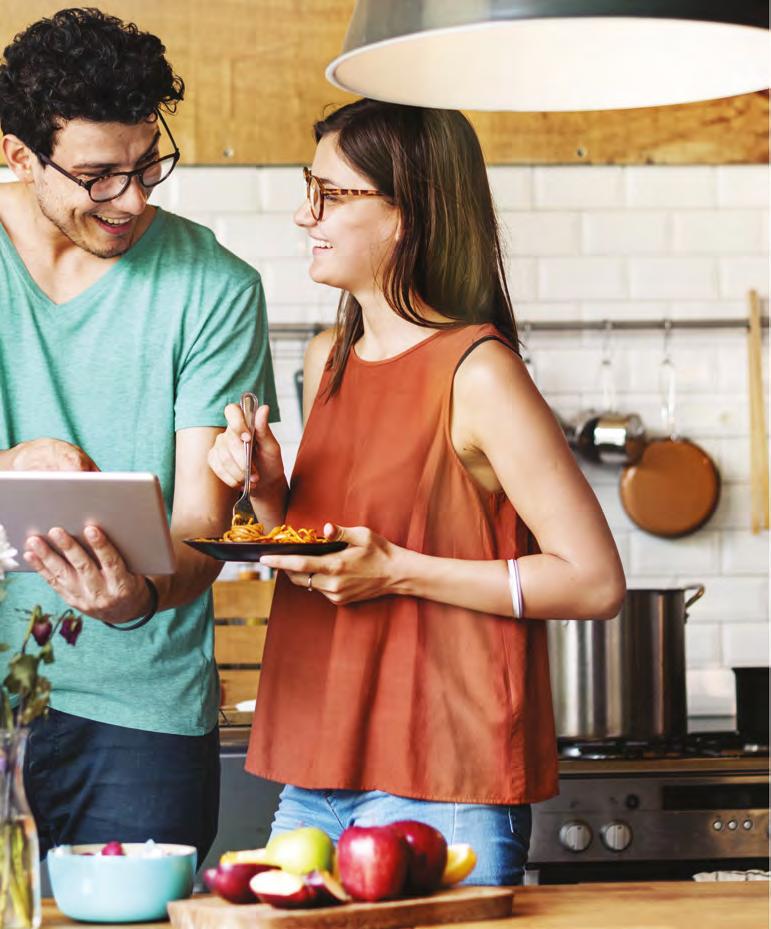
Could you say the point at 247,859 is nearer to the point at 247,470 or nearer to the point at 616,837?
the point at 247,470

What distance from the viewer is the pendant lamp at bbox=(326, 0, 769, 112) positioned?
1618 millimetres

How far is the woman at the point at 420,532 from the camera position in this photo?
195 centimetres

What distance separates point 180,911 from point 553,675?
1977 millimetres

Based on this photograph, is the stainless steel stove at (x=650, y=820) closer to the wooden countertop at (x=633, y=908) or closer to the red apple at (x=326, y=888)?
the wooden countertop at (x=633, y=908)

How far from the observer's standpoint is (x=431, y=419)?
2.06m

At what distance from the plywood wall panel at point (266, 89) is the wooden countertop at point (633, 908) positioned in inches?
105

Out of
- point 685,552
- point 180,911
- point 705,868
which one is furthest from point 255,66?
point 180,911

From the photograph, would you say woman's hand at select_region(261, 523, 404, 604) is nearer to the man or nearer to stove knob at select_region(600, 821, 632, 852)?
the man

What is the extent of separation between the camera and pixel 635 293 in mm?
3988

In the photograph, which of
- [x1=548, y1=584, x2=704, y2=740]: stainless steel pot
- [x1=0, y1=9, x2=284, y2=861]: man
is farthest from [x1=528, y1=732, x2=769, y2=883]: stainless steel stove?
[x1=0, y1=9, x2=284, y2=861]: man

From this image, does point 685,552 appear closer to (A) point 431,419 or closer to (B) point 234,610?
(B) point 234,610

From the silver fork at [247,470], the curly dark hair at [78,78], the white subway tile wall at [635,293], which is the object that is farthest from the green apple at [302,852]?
the white subway tile wall at [635,293]

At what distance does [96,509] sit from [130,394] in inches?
20.4

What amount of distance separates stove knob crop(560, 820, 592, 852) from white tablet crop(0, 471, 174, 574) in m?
1.49
